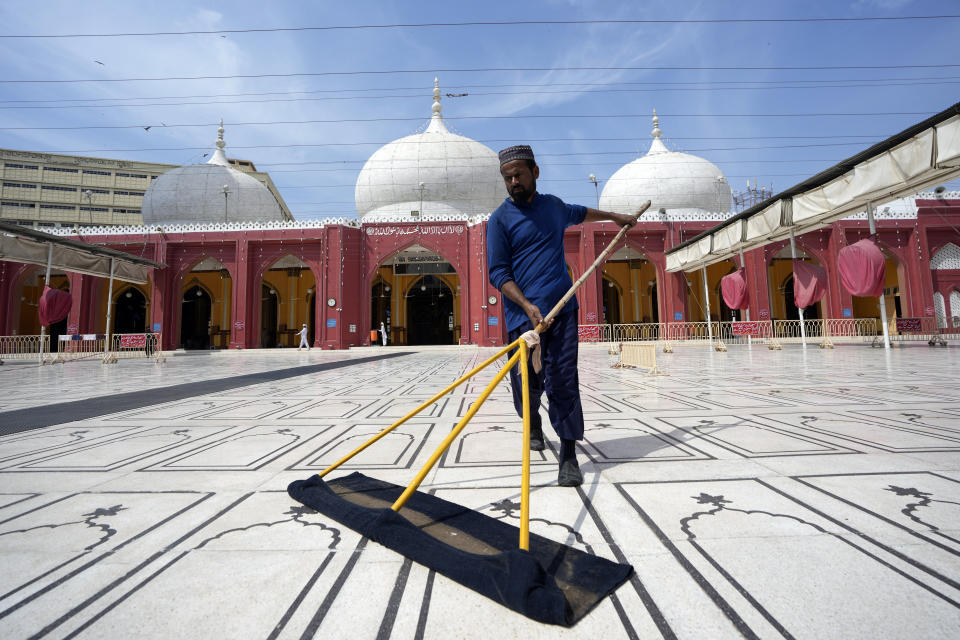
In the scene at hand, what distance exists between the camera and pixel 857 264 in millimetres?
6996

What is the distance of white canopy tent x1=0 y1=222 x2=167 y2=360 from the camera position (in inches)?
348

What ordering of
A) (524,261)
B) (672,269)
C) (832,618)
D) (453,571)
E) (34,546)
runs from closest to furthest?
(832,618) < (453,571) < (34,546) < (524,261) < (672,269)

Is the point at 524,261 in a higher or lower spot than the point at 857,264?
lower

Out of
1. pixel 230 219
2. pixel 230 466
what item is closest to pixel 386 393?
pixel 230 466

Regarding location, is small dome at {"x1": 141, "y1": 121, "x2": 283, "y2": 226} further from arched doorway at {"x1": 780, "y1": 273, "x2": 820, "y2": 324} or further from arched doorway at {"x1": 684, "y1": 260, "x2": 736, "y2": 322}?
arched doorway at {"x1": 780, "y1": 273, "x2": 820, "y2": 324}

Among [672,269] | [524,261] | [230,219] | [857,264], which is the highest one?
[230,219]

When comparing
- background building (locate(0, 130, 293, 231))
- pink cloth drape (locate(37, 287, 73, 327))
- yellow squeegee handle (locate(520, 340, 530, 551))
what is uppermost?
background building (locate(0, 130, 293, 231))

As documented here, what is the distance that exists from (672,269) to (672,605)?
1362 centimetres

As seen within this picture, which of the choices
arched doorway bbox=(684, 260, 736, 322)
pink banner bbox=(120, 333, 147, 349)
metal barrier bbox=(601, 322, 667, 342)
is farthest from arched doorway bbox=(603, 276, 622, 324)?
pink banner bbox=(120, 333, 147, 349)

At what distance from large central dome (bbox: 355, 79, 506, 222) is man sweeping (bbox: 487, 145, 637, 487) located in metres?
16.7

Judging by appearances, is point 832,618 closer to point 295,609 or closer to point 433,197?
point 295,609

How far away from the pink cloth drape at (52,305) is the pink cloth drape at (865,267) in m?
15.0

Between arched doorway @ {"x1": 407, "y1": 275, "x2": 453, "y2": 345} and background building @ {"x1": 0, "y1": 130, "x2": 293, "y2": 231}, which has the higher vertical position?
background building @ {"x1": 0, "y1": 130, "x2": 293, "y2": 231}

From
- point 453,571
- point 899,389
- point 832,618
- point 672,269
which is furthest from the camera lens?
point 672,269
